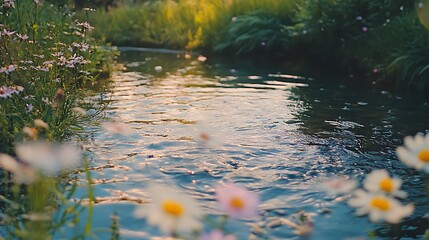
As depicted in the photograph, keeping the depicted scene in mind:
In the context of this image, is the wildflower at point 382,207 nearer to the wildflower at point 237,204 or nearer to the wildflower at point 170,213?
the wildflower at point 237,204

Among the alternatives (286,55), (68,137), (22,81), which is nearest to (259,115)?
(68,137)

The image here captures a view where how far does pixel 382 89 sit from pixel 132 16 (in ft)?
28.3

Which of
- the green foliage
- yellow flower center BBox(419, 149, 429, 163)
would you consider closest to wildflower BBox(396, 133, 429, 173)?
yellow flower center BBox(419, 149, 429, 163)

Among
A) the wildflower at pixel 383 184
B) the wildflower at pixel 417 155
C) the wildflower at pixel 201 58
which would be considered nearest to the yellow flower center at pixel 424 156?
the wildflower at pixel 417 155

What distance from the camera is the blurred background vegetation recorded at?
7.73 meters

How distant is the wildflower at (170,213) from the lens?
143cm

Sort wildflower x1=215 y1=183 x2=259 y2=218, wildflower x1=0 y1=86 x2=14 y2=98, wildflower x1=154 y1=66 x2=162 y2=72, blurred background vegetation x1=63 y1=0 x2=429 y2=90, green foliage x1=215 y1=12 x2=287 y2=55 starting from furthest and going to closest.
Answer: green foliage x1=215 y1=12 x2=287 y2=55 < wildflower x1=154 y1=66 x2=162 y2=72 < blurred background vegetation x1=63 y1=0 x2=429 y2=90 < wildflower x1=0 y1=86 x2=14 y2=98 < wildflower x1=215 y1=183 x2=259 y2=218

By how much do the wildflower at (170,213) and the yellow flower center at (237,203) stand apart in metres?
0.11

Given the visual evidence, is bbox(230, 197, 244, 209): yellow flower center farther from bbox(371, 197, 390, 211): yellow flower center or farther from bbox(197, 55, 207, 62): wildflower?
bbox(197, 55, 207, 62): wildflower

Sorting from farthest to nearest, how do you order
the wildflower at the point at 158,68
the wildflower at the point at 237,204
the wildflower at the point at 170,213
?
1. the wildflower at the point at 158,68
2. the wildflower at the point at 237,204
3. the wildflower at the point at 170,213

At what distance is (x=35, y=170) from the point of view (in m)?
1.68

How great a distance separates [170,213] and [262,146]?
9.90ft

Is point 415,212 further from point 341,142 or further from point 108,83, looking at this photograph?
point 108,83

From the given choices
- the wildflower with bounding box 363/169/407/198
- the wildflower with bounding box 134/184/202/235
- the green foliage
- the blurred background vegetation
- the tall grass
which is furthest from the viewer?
the tall grass
